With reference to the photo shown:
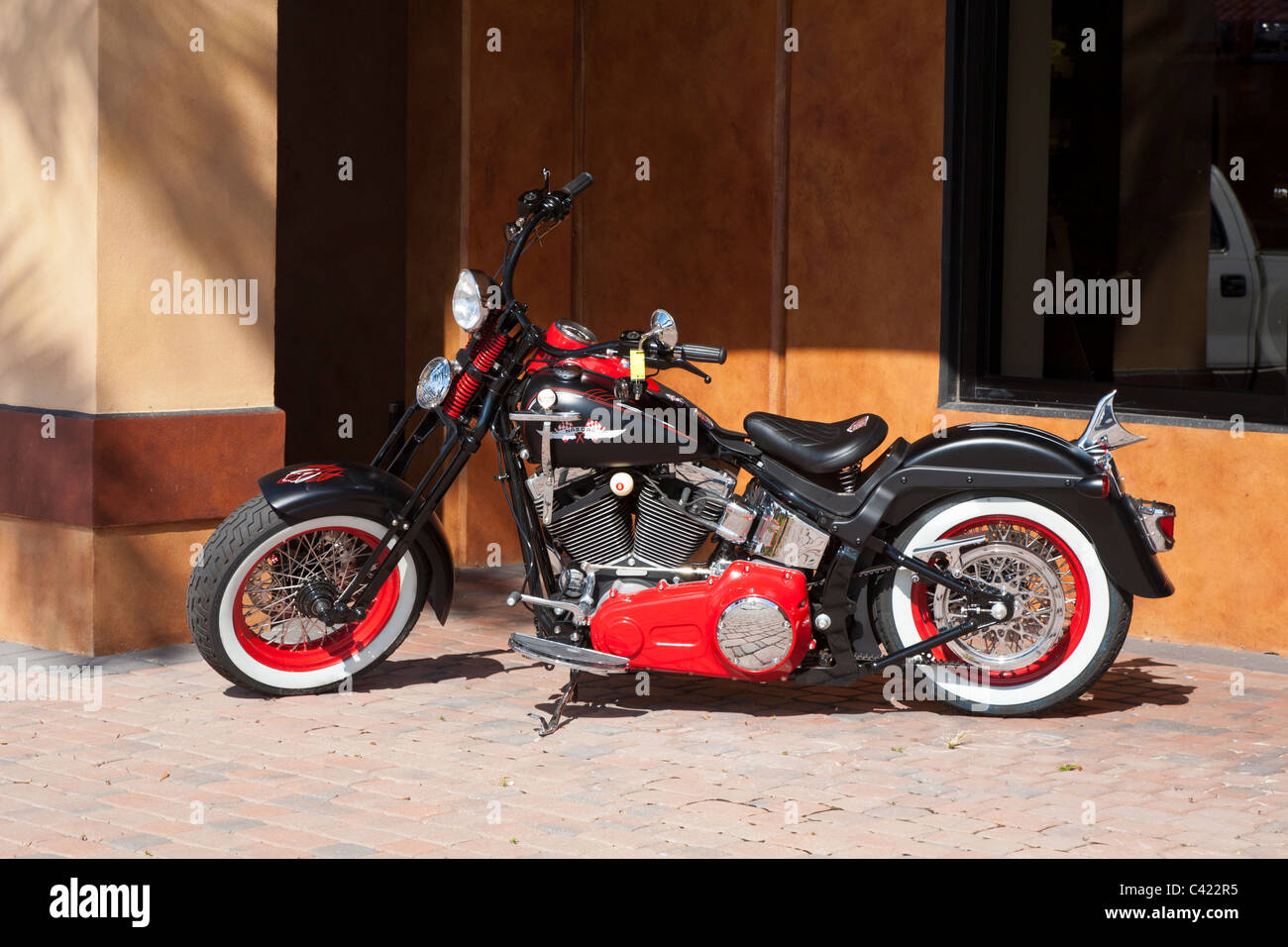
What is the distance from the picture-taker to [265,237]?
7250 millimetres

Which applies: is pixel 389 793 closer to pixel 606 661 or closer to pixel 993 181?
pixel 606 661

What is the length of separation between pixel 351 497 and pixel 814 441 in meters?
1.71

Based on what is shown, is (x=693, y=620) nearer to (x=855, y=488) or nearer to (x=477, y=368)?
(x=855, y=488)

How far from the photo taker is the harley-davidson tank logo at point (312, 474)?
19.8ft

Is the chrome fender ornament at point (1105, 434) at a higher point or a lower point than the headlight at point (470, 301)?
lower

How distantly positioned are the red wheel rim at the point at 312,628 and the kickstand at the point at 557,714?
78 centimetres

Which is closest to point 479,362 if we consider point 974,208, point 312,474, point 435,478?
point 435,478

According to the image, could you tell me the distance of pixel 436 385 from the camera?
19.6 feet

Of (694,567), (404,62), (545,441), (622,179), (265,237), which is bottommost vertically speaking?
(694,567)

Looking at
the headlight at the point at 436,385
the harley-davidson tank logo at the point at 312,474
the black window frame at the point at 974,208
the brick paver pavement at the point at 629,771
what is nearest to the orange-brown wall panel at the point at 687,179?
the black window frame at the point at 974,208

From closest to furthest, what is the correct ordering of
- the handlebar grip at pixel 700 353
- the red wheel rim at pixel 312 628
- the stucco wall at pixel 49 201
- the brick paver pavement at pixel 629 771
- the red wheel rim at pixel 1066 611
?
the brick paver pavement at pixel 629 771
the handlebar grip at pixel 700 353
the red wheel rim at pixel 1066 611
the red wheel rim at pixel 312 628
the stucco wall at pixel 49 201

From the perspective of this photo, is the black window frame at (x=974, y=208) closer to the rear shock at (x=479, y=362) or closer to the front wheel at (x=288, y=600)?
the rear shock at (x=479, y=362)
